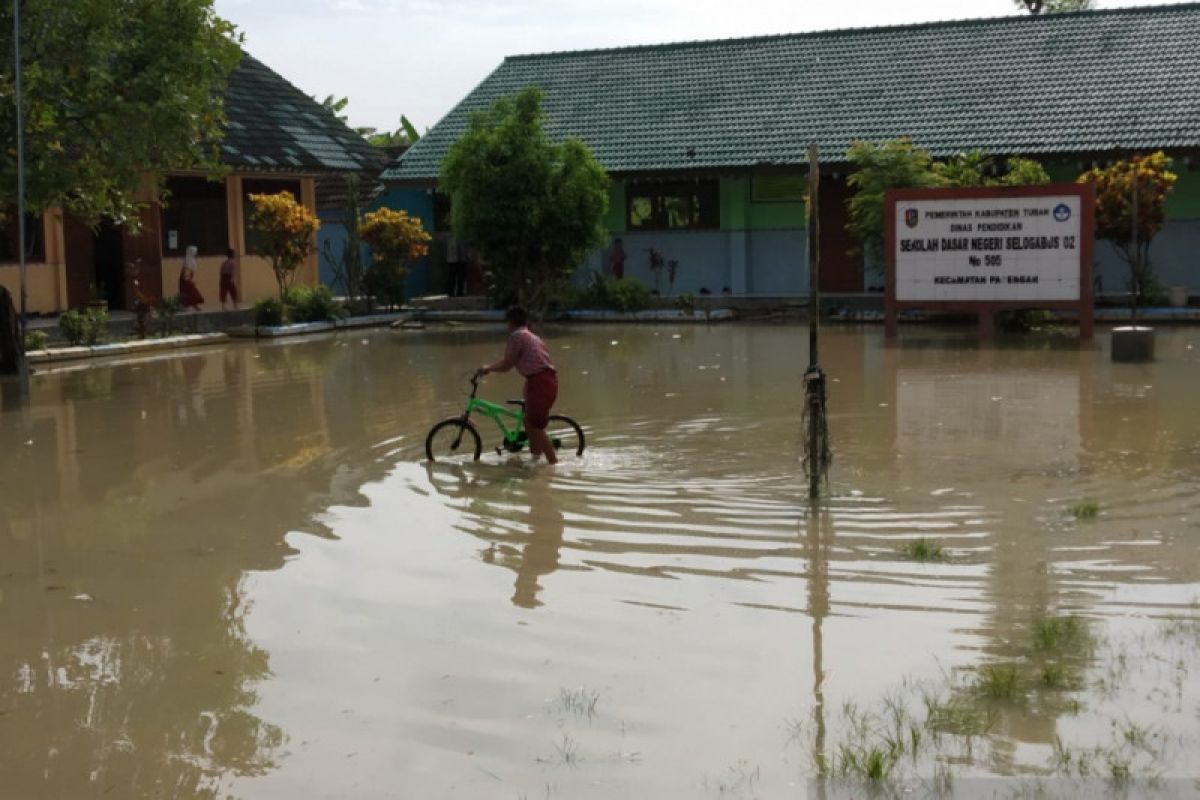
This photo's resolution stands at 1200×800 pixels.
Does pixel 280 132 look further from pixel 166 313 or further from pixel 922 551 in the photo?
pixel 922 551

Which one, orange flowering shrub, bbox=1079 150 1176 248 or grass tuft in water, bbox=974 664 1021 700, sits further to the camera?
orange flowering shrub, bbox=1079 150 1176 248

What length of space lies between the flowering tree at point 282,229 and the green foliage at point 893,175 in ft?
32.9

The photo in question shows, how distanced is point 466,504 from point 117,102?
33.3ft

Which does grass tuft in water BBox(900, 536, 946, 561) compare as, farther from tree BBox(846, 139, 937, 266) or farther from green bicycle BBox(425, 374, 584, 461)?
tree BBox(846, 139, 937, 266)

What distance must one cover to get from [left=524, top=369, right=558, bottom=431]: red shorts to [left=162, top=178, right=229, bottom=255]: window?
19.6m

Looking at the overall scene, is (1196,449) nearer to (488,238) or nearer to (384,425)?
(384,425)

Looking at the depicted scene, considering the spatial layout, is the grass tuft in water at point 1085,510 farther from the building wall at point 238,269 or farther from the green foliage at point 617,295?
the building wall at point 238,269

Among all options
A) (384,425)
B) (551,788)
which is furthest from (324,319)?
(551,788)

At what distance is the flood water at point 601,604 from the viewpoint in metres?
6.09

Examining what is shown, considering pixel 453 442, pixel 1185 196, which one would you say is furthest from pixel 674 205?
pixel 453 442

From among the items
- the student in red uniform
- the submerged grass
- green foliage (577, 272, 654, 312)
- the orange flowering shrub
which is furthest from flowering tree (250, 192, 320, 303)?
the submerged grass

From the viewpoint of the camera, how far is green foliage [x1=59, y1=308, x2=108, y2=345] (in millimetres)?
24516

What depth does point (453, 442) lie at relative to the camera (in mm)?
13516

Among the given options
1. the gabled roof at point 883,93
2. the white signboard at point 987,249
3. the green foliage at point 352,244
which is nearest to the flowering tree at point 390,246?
the green foliage at point 352,244
